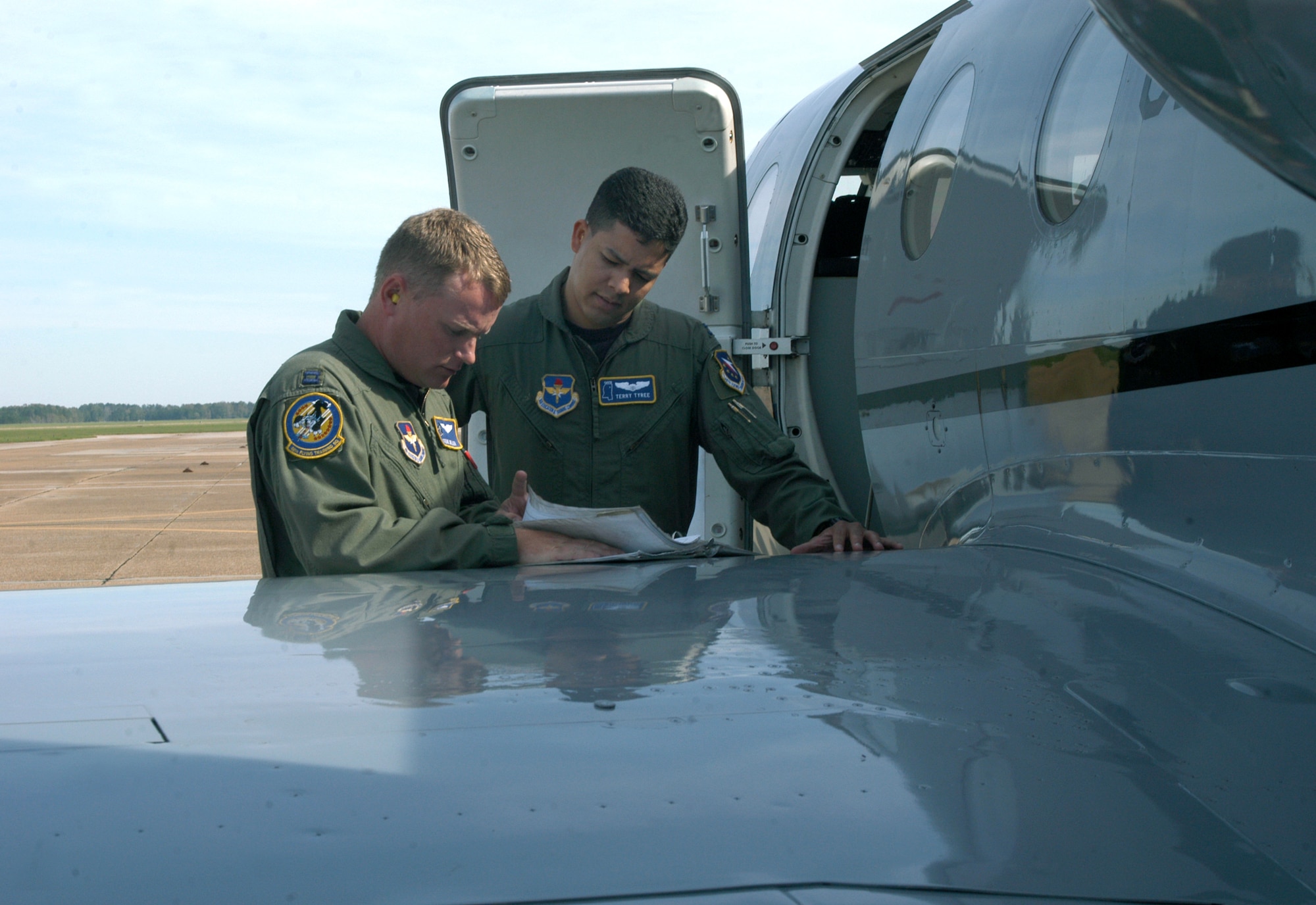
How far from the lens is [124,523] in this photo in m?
17.4

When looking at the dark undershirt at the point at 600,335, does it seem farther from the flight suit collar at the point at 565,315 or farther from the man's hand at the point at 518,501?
the man's hand at the point at 518,501

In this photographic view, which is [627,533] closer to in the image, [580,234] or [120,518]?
[580,234]


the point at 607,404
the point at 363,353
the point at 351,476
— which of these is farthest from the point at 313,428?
the point at 607,404

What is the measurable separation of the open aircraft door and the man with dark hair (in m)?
1.16

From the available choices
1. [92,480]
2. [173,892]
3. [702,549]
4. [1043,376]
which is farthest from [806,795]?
[92,480]

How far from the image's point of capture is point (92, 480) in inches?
1049

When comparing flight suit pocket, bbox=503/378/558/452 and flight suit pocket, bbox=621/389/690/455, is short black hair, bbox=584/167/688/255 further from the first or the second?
flight suit pocket, bbox=503/378/558/452

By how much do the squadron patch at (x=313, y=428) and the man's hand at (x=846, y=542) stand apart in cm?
132

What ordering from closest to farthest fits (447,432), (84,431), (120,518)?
(447,432) → (120,518) → (84,431)

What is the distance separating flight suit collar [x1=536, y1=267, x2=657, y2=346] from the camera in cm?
423

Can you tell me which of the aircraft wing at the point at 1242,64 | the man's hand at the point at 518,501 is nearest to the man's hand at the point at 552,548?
the man's hand at the point at 518,501

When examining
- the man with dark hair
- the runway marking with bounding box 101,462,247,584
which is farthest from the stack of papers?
the runway marking with bounding box 101,462,247,584

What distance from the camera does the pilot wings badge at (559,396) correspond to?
13.8ft

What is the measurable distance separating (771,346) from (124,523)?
15.0m
